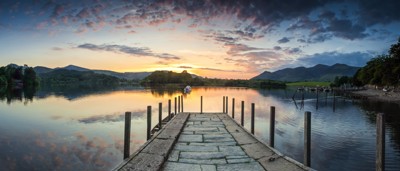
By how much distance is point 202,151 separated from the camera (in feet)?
30.3

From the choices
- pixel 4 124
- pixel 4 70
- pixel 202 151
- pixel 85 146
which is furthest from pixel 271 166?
pixel 4 70

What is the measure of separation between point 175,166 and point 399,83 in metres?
65.4

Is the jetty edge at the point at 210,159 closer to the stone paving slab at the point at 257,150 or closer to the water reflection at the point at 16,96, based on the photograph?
the stone paving slab at the point at 257,150

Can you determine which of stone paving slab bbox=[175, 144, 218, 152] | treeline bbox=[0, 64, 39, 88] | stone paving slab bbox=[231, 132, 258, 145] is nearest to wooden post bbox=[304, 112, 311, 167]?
stone paving slab bbox=[231, 132, 258, 145]

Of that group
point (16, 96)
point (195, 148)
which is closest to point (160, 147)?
point (195, 148)

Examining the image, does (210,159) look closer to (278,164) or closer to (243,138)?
(278,164)

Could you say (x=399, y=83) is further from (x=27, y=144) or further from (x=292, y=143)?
(x=27, y=144)

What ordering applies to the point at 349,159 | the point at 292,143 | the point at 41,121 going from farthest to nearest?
the point at 41,121 → the point at 292,143 → the point at 349,159

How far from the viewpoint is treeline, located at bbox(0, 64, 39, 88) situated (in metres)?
120

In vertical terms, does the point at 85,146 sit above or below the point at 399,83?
below

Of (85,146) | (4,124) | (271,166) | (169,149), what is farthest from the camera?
(4,124)

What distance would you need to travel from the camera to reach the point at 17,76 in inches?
4909

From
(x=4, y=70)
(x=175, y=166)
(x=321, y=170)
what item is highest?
(x=4, y=70)

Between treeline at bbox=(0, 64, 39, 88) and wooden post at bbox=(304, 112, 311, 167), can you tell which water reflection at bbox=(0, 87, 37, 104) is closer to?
wooden post at bbox=(304, 112, 311, 167)
